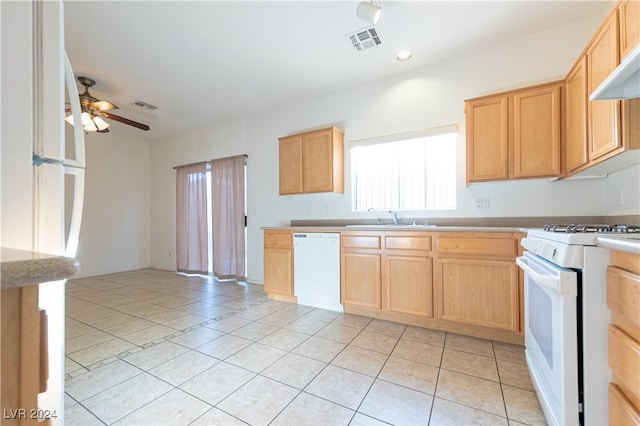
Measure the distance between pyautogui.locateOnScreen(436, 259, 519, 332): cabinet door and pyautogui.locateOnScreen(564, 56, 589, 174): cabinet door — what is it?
3.15ft

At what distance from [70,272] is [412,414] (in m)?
1.70

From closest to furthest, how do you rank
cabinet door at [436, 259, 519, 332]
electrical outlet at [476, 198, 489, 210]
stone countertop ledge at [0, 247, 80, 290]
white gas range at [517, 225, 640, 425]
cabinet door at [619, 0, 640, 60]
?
stone countertop ledge at [0, 247, 80, 290] < white gas range at [517, 225, 640, 425] < cabinet door at [619, 0, 640, 60] < cabinet door at [436, 259, 519, 332] < electrical outlet at [476, 198, 489, 210]

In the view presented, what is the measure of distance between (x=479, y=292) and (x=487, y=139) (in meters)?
1.44

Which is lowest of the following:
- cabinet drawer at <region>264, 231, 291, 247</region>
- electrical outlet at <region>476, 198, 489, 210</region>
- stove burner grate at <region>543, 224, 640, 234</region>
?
cabinet drawer at <region>264, 231, 291, 247</region>

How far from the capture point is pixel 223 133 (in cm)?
494

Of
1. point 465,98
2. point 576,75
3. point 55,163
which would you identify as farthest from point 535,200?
point 55,163

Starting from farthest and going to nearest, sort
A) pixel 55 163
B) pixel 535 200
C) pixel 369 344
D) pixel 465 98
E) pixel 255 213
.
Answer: pixel 255 213, pixel 465 98, pixel 535 200, pixel 369 344, pixel 55 163

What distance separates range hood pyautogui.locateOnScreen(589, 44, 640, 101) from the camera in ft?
3.69

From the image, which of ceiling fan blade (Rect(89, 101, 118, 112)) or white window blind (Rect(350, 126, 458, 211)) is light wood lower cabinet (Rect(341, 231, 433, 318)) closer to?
white window blind (Rect(350, 126, 458, 211))

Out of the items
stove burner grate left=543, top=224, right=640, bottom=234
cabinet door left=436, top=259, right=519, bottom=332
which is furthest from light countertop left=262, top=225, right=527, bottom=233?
stove burner grate left=543, top=224, right=640, bottom=234

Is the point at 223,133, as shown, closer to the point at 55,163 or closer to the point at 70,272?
the point at 55,163

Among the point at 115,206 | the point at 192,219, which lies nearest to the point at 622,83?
the point at 192,219

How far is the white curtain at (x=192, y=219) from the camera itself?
202 inches

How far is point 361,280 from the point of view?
291 centimetres
